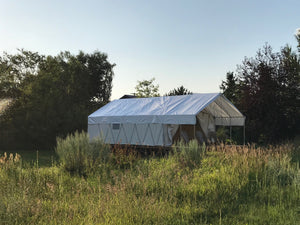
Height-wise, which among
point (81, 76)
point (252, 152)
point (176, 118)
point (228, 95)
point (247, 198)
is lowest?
point (247, 198)

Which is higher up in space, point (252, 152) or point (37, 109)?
point (37, 109)

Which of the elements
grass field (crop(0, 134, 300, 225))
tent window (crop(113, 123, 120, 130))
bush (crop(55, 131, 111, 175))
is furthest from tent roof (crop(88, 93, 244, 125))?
grass field (crop(0, 134, 300, 225))

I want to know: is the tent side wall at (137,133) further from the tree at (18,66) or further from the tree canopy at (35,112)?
the tree at (18,66)

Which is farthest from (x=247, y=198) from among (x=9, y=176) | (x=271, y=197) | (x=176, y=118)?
(x=176, y=118)

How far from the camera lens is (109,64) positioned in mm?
32562

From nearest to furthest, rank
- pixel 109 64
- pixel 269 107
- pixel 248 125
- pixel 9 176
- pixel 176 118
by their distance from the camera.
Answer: pixel 9 176, pixel 176 118, pixel 269 107, pixel 248 125, pixel 109 64

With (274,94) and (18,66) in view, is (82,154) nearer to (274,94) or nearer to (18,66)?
(274,94)

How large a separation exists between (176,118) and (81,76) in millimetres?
18641

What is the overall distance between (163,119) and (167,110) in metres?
0.61

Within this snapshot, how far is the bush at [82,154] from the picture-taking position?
7546mm

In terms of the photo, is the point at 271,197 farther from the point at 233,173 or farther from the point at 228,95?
the point at 228,95

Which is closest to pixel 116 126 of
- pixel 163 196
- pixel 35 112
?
pixel 35 112

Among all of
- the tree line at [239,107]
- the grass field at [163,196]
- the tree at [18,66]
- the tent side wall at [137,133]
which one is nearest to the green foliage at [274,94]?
A: the tree line at [239,107]

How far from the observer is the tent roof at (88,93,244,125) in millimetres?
13258
